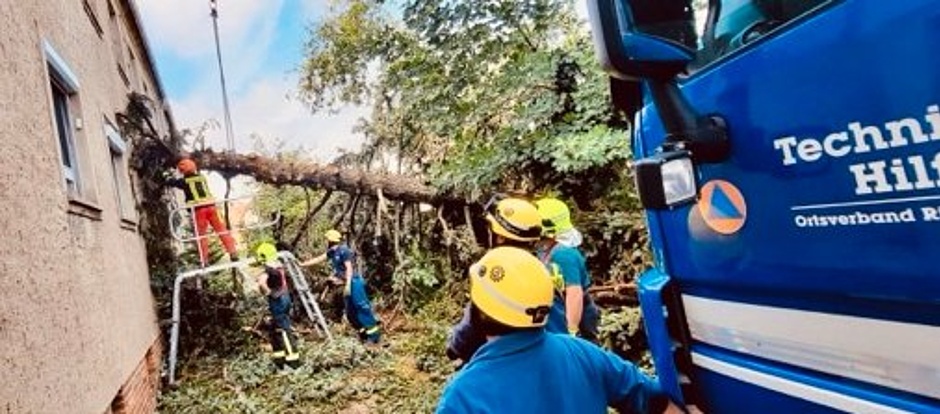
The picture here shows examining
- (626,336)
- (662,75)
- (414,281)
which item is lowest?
(626,336)

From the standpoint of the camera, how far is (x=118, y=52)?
11688mm

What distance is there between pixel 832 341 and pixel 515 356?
2.61ft

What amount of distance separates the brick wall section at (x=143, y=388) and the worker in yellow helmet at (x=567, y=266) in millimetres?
3598

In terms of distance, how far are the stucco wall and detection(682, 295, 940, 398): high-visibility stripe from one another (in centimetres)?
285

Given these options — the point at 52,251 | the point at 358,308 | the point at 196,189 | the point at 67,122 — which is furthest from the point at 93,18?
the point at 52,251

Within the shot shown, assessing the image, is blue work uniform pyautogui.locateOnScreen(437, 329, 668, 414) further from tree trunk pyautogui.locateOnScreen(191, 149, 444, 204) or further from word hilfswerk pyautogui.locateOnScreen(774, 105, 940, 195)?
tree trunk pyautogui.locateOnScreen(191, 149, 444, 204)

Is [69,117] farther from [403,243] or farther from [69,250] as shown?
[403,243]

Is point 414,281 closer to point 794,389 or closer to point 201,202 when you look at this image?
point 201,202

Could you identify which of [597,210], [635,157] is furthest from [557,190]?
[635,157]

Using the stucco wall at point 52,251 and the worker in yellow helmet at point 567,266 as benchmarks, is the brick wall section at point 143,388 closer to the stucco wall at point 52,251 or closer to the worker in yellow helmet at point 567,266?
the stucco wall at point 52,251

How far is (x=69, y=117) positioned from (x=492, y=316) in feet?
18.2

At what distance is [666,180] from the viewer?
1971mm

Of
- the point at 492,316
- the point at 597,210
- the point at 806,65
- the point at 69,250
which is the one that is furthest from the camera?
the point at 597,210

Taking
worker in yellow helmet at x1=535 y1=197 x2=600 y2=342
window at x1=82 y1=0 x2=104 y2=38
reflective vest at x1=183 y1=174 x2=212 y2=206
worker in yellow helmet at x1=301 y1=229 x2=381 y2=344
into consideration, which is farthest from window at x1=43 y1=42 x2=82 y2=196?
worker in yellow helmet at x1=301 y1=229 x2=381 y2=344
